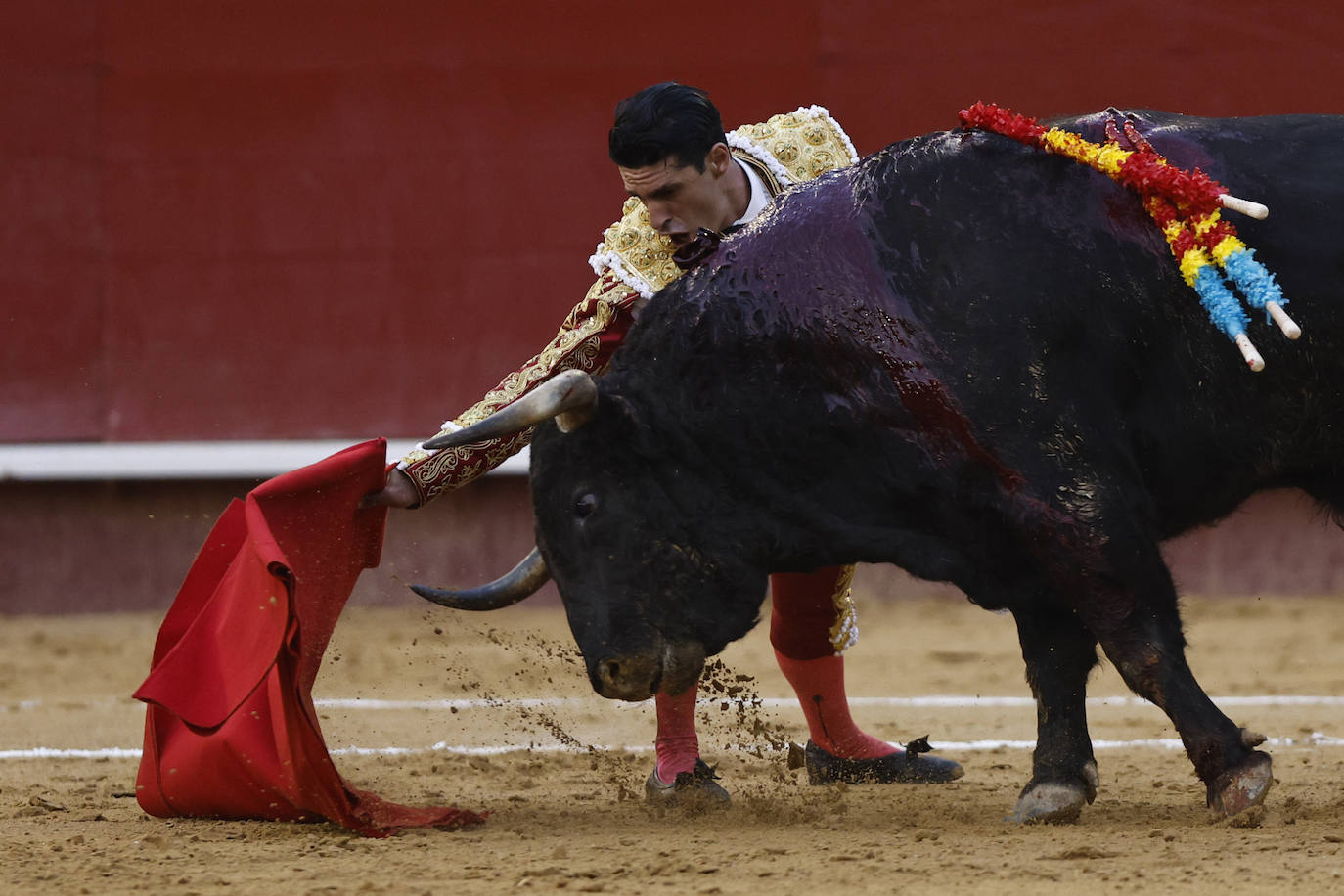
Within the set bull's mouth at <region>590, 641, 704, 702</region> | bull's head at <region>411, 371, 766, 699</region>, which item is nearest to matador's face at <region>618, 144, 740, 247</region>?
bull's head at <region>411, 371, 766, 699</region>

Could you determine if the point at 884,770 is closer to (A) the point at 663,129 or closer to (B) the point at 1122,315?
(B) the point at 1122,315

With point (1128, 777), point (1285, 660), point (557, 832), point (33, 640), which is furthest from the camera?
point (33, 640)

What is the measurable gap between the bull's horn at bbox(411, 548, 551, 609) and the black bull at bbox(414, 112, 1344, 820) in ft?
0.72

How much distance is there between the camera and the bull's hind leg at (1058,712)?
3359 mm

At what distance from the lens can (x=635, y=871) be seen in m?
2.92

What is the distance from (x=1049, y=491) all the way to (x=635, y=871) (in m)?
0.92

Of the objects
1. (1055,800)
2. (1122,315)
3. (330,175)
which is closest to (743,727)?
(1055,800)

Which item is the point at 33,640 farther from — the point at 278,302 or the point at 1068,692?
the point at 1068,692

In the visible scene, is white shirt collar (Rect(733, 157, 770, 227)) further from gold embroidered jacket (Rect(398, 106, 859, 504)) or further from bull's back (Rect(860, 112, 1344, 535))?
bull's back (Rect(860, 112, 1344, 535))

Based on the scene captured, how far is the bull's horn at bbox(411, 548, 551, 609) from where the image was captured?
361 cm

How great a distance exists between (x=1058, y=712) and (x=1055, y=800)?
193 mm

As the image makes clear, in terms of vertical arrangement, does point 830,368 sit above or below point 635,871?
above

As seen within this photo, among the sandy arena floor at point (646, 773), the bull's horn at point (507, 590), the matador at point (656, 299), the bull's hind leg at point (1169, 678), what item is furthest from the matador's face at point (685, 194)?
the bull's hind leg at point (1169, 678)

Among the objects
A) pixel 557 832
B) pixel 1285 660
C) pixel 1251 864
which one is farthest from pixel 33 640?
pixel 1251 864
